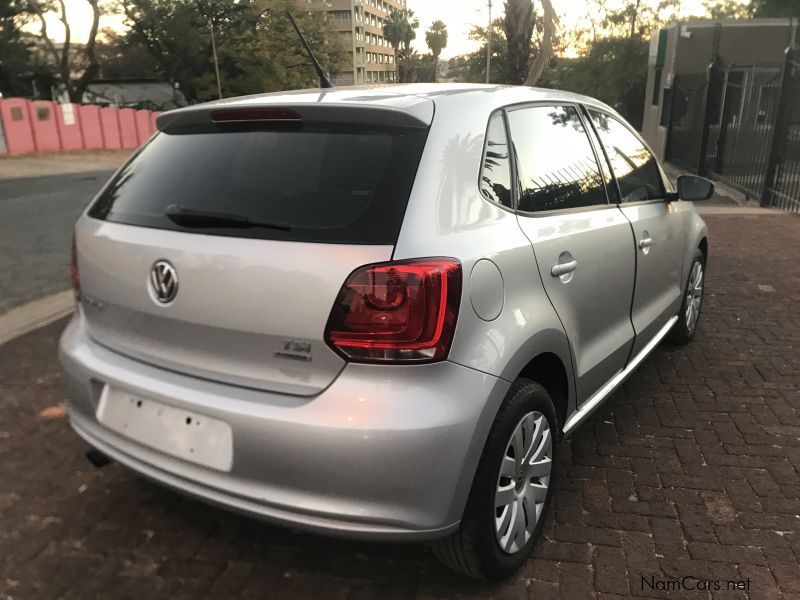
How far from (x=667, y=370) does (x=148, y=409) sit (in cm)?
329

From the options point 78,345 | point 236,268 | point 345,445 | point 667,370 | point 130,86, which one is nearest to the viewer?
point 345,445

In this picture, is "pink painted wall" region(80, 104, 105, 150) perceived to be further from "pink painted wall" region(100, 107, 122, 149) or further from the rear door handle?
the rear door handle

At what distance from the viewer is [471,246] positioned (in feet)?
6.74

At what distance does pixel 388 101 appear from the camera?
2.25m

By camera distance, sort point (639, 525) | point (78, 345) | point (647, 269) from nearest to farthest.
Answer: point (78, 345) < point (639, 525) < point (647, 269)

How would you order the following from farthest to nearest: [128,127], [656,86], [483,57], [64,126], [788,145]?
[483,57] < [128,127] < [64,126] < [656,86] < [788,145]

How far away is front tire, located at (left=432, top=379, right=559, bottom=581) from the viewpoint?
2.12 meters

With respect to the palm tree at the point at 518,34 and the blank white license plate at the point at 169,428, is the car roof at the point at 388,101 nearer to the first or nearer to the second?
the blank white license plate at the point at 169,428

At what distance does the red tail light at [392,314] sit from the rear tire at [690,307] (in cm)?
294

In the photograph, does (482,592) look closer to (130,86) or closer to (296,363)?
(296,363)

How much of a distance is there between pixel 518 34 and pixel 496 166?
54.1 ft

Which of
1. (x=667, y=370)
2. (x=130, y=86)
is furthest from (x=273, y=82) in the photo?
(x=667, y=370)

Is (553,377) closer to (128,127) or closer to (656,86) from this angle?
(656,86)

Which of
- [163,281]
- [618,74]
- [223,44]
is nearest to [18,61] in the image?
[223,44]
